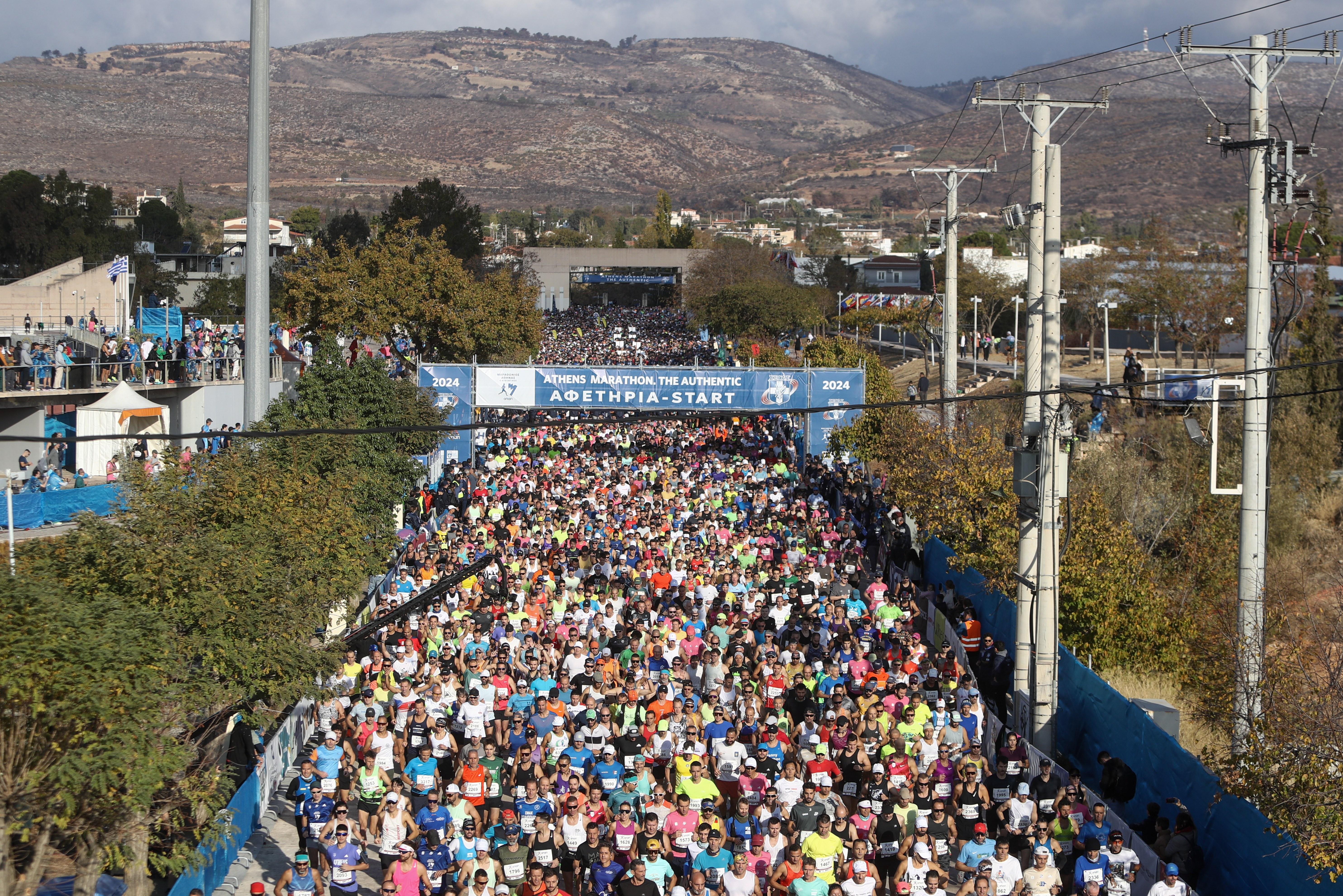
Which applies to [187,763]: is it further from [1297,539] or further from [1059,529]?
[1297,539]

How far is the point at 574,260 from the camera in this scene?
111 metres

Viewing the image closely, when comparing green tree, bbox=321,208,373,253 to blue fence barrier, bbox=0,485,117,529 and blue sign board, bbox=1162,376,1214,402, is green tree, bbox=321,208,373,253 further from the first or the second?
blue fence barrier, bbox=0,485,117,529

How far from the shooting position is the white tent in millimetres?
27500

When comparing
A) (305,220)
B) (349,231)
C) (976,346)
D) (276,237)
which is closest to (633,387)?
(976,346)

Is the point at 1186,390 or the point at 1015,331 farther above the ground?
the point at 1015,331

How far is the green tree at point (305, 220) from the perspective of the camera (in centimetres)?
12531

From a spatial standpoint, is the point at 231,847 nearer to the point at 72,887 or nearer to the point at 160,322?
the point at 72,887

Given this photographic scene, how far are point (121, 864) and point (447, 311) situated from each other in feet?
112

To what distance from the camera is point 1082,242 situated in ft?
378

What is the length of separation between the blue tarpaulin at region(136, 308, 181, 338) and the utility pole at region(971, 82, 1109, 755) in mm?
32966

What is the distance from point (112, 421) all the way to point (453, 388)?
771cm

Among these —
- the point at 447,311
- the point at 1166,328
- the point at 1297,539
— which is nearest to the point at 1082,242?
the point at 1166,328

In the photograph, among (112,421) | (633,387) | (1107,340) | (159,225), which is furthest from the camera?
(159,225)

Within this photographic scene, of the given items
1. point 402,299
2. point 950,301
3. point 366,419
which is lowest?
point 366,419
